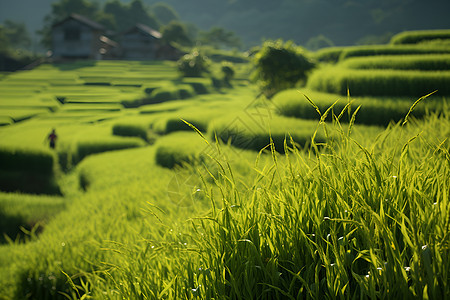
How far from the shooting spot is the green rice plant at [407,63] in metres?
5.93

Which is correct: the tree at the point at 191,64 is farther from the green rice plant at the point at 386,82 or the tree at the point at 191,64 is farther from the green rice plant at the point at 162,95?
the green rice plant at the point at 386,82

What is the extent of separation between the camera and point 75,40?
13.3 metres

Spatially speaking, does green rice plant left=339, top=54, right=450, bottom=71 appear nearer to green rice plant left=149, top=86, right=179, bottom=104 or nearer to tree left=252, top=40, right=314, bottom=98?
tree left=252, top=40, right=314, bottom=98

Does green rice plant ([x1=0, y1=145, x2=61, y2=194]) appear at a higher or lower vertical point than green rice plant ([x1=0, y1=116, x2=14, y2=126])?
lower

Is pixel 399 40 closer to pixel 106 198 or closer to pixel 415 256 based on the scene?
pixel 106 198

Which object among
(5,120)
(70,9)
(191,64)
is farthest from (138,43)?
(5,120)

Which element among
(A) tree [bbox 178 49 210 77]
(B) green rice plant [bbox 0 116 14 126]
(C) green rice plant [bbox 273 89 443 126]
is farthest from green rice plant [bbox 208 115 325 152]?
(A) tree [bbox 178 49 210 77]

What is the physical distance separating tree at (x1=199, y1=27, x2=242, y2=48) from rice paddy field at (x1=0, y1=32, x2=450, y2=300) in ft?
89.8

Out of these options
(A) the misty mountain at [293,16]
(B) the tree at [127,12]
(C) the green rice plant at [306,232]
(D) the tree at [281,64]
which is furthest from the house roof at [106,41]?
(A) the misty mountain at [293,16]

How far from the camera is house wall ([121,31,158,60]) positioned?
2014cm

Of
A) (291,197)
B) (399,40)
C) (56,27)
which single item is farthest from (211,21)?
(291,197)

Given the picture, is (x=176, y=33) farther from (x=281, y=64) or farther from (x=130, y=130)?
(x=130, y=130)

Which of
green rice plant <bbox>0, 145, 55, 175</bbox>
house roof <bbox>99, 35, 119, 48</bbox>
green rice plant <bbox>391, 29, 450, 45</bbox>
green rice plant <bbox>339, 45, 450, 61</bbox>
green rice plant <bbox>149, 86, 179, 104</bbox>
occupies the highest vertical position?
green rice plant <bbox>391, 29, 450, 45</bbox>

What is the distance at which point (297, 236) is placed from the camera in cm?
136
